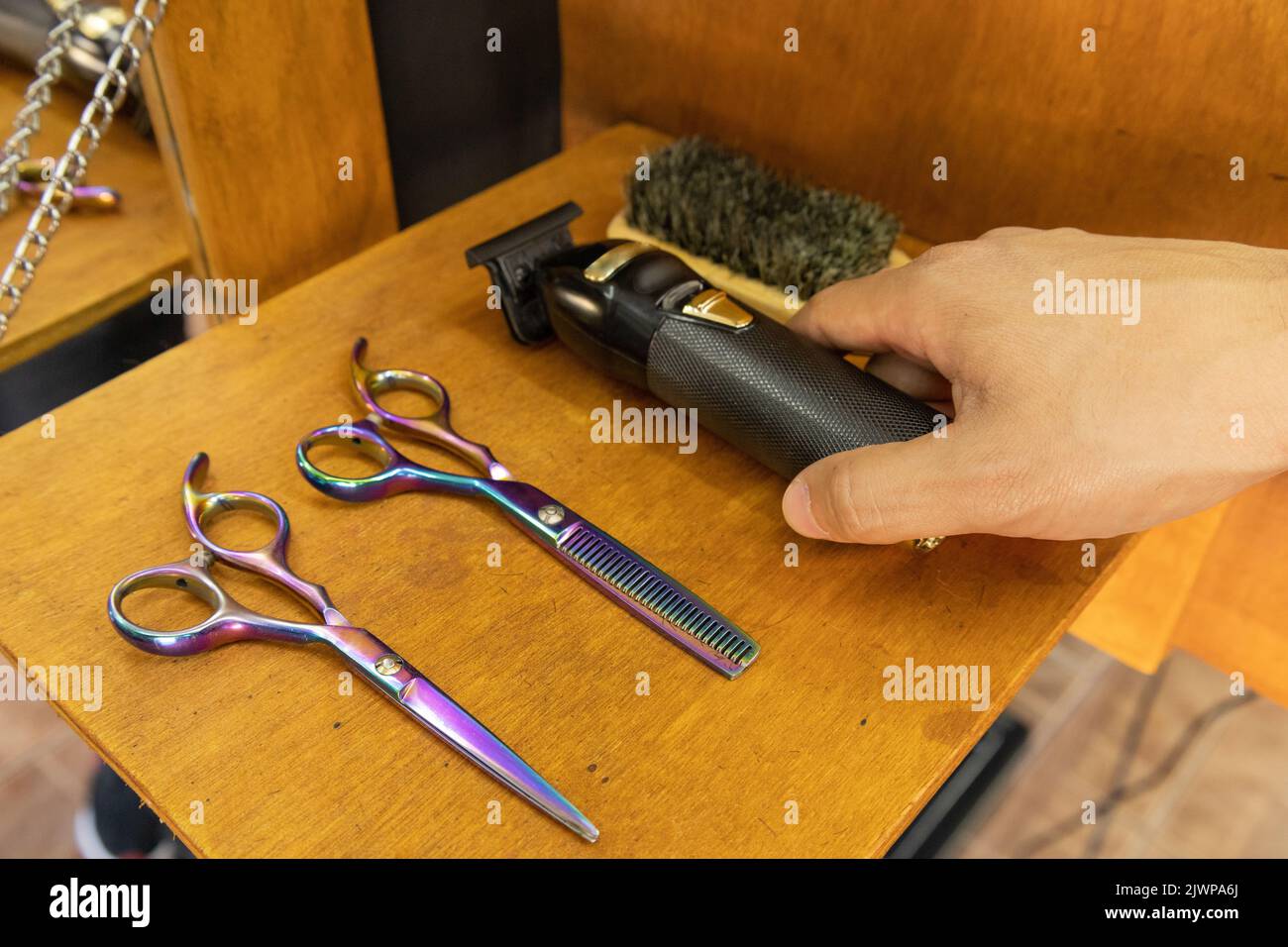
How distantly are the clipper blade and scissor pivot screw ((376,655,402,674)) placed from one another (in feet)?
0.28

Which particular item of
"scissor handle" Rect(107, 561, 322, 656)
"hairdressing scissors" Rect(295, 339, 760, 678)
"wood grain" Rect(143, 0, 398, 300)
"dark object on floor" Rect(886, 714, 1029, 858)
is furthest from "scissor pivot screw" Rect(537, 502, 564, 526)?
"dark object on floor" Rect(886, 714, 1029, 858)

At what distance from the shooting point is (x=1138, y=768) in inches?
32.4

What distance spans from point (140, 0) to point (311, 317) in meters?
0.17

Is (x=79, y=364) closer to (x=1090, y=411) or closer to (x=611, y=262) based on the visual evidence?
(x=611, y=262)

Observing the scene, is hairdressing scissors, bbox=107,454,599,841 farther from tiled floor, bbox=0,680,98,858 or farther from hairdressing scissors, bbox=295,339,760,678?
tiled floor, bbox=0,680,98,858

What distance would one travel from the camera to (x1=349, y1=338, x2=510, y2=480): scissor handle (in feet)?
1.61

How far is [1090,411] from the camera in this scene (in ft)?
1.34

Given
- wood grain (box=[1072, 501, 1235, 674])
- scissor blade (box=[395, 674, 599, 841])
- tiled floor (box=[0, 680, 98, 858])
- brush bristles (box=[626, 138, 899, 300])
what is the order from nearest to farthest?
scissor blade (box=[395, 674, 599, 841]), brush bristles (box=[626, 138, 899, 300]), wood grain (box=[1072, 501, 1235, 674]), tiled floor (box=[0, 680, 98, 858])

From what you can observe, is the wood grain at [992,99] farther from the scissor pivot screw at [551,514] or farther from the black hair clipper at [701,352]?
the scissor pivot screw at [551,514]

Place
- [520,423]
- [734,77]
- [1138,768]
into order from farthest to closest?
1. [1138,768]
2. [734,77]
3. [520,423]

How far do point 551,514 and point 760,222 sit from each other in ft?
0.76

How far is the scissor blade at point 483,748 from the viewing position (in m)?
0.37

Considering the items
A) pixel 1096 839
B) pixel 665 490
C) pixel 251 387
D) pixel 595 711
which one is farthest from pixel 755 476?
pixel 1096 839

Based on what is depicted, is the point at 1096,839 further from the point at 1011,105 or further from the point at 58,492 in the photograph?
the point at 58,492
